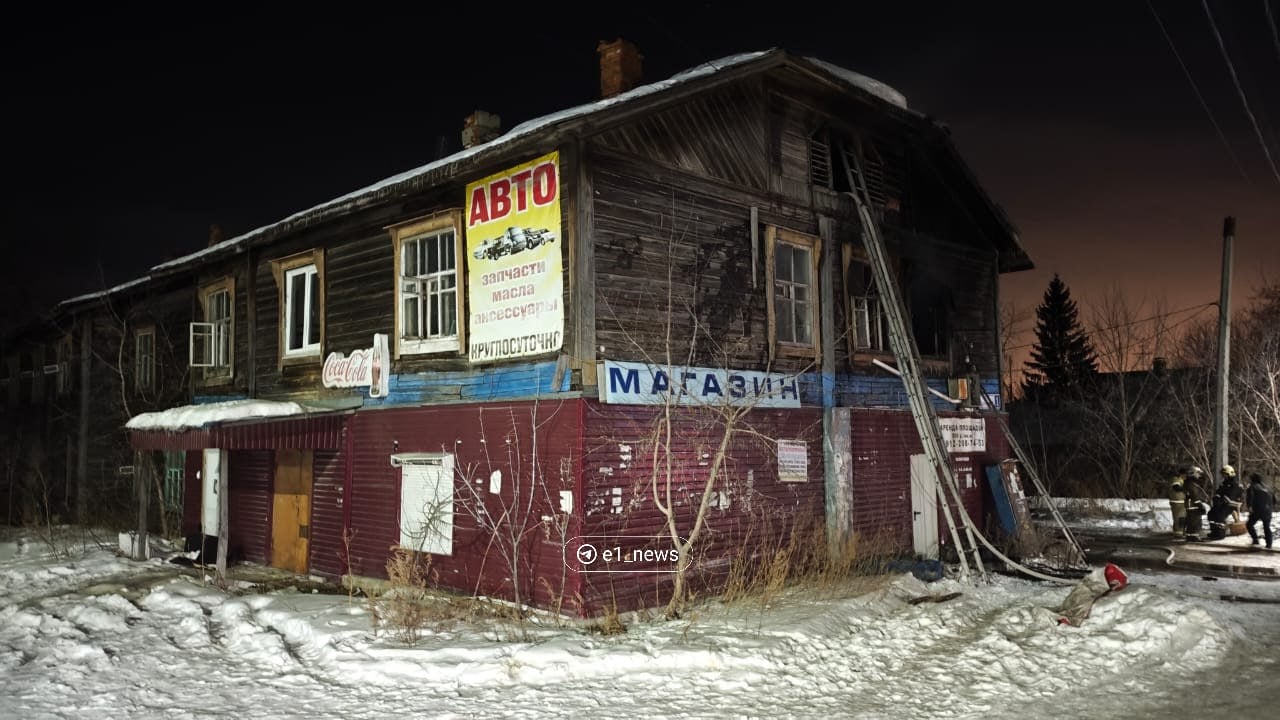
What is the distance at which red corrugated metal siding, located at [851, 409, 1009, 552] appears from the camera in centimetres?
1429

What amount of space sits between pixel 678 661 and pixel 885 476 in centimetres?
758

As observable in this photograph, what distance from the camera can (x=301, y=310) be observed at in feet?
52.0

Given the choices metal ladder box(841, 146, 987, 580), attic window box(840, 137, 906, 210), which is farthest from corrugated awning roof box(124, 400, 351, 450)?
attic window box(840, 137, 906, 210)

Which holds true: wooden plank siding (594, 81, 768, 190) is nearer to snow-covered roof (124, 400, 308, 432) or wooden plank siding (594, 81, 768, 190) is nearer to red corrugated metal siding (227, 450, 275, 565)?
snow-covered roof (124, 400, 308, 432)

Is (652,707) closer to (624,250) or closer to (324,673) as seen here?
(324,673)

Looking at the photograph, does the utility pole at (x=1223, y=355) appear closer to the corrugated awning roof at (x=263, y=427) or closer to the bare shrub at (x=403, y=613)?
the bare shrub at (x=403, y=613)

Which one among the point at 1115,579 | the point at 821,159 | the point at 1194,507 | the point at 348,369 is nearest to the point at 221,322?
the point at 348,369

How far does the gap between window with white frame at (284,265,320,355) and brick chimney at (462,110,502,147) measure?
366cm

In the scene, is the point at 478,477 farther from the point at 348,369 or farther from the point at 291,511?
the point at 291,511

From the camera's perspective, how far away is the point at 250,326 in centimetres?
1666

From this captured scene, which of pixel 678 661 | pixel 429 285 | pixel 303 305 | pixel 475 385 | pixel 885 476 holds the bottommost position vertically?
pixel 678 661

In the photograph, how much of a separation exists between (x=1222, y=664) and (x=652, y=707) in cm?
591

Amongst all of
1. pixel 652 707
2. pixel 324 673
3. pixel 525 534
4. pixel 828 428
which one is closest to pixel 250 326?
pixel 525 534

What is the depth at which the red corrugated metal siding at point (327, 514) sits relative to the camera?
46.6 ft
